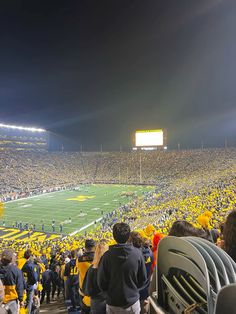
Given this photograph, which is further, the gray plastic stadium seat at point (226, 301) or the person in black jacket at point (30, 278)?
the person in black jacket at point (30, 278)

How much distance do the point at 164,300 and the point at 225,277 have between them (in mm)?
523

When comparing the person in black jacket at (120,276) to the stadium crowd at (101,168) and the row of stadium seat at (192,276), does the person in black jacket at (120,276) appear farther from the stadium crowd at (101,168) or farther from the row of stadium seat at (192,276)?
the stadium crowd at (101,168)

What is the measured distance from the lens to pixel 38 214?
26781 millimetres

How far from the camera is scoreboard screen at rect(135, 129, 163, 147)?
177 feet

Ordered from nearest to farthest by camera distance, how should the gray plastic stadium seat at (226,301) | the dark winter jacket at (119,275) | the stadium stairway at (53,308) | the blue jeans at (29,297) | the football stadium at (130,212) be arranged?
the gray plastic stadium seat at (226,301), the football stadium at (130,212), the dark winter jacket at (119,275), the blue jeans at (29,297), the stadium stairway at (53,308)

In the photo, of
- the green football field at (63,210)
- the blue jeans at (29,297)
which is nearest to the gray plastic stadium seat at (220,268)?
→ the blue jeans at (29,297)

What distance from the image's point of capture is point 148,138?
54.7 m

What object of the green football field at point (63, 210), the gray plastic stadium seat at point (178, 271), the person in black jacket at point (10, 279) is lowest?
the green football field at point (63, 210)

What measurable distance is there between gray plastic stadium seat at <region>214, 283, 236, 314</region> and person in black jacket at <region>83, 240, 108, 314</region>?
6.18 ft

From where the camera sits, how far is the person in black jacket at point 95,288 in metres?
2.60

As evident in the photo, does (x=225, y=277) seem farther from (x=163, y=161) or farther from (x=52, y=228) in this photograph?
(x=163, y=161)

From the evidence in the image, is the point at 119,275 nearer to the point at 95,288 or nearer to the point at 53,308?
the point at 95,288

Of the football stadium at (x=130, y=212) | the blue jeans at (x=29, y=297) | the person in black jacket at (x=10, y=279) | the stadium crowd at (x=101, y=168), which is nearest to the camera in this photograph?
the football stadium at (x=130, y=212)

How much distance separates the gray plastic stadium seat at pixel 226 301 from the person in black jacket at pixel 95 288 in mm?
1884
